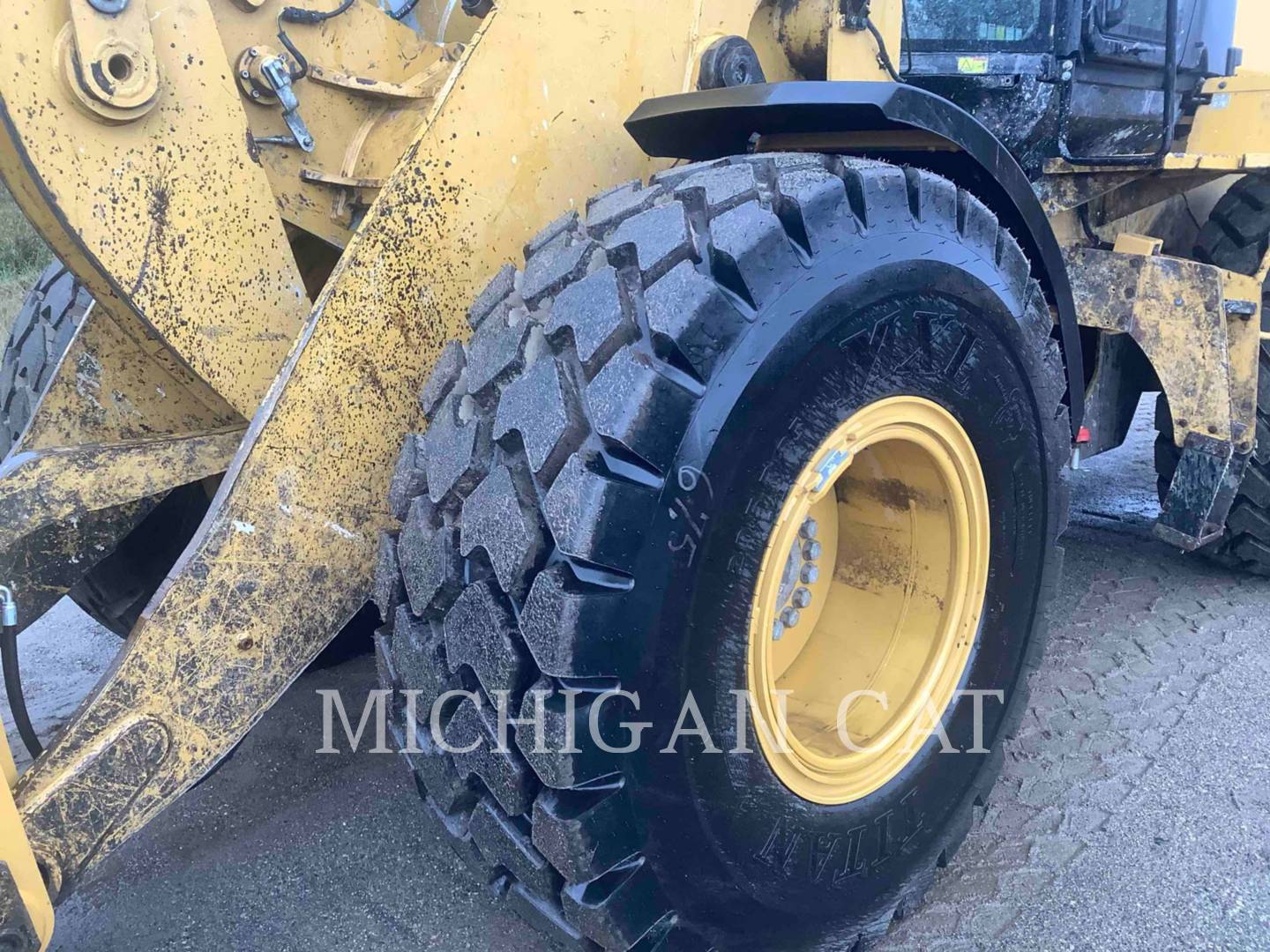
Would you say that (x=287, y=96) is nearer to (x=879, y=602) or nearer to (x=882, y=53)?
(x=882, y=53)

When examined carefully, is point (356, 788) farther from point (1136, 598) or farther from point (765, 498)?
point (1136, 598)

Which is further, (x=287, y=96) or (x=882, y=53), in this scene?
(x=882, y=53)

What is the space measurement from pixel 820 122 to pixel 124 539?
199 centimetres

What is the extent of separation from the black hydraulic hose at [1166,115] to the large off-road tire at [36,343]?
291 centimetres

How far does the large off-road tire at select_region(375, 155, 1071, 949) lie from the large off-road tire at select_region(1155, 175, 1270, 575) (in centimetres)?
199

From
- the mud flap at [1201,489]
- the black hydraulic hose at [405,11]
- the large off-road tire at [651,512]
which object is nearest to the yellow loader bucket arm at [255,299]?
the large off-road tire at [651,512]

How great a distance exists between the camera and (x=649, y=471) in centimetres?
143

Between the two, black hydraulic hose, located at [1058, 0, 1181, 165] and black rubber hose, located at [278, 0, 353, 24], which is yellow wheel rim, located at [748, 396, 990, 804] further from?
black hydraulic hose, located at [1058, 0, 1181, 165]

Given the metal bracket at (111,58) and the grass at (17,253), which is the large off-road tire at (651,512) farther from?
the grass at (17,253)

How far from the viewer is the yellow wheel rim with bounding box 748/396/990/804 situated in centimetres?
186

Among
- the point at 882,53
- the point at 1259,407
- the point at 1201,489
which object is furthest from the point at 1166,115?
the point at 882,53

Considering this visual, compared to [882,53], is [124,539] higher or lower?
lower

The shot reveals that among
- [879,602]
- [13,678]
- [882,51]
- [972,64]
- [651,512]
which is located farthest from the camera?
[972,64]

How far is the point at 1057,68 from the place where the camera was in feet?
9.22
